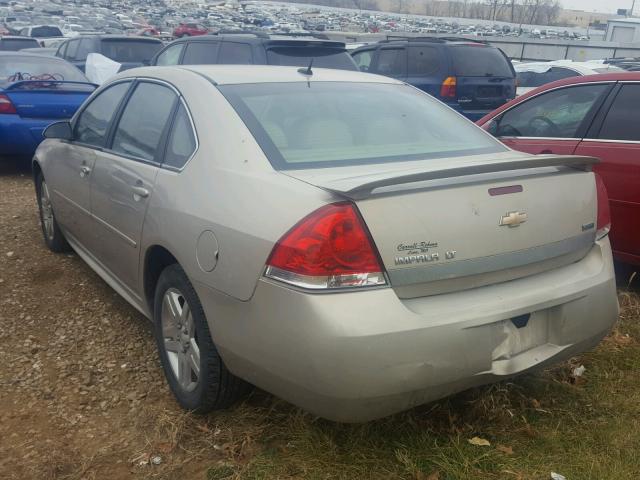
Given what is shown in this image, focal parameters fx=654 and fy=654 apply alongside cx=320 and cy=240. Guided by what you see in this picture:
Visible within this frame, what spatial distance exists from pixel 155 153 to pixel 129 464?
1.48 meters

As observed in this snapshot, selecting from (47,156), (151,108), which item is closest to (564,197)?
(151,108)

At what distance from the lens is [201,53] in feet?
29.3

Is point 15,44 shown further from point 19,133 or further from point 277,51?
point 277,51

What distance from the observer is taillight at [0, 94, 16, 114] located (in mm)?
7479

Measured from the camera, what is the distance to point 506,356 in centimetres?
248

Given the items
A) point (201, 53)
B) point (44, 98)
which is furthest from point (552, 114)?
point (44, 98)

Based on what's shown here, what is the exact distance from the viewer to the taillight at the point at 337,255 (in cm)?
226

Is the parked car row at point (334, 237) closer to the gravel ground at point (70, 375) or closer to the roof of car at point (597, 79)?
the gravel ground at point (70, 375)

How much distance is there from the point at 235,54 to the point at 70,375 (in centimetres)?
563

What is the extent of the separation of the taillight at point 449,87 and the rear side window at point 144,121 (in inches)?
259

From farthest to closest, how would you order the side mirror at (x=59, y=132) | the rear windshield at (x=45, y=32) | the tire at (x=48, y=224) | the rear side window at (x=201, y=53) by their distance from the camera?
1. the rear windshield at (x=45, y=32)
2. the rear side window at (x=201, y=53)
3. the tire at (x=48, y=224)
4. the side mirror at (x=59, y=132)

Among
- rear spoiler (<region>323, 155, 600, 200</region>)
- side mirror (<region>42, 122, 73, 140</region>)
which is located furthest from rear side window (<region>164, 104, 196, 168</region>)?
side mirror (<region>42, 122, 73, 140</region>)

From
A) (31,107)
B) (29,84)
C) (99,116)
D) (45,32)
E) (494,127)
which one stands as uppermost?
(99,116)

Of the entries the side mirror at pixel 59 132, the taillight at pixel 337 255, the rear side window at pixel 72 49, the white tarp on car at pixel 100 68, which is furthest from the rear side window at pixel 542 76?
the taillight at pixel 337 255
